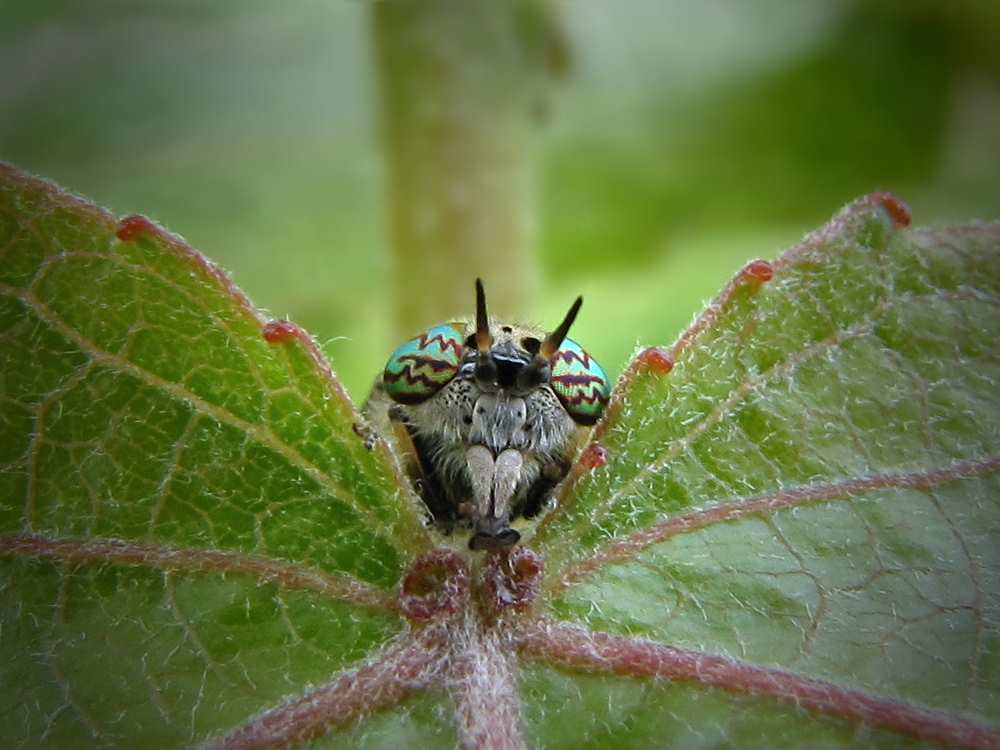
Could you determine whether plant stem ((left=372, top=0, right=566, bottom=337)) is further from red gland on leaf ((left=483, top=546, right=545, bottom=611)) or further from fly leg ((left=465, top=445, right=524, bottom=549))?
red gland on leaf ((left=483, top=546, right=545, bottom=611))

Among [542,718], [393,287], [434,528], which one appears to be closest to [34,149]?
[393,287]

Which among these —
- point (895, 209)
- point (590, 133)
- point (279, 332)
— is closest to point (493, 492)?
point (279, 332)

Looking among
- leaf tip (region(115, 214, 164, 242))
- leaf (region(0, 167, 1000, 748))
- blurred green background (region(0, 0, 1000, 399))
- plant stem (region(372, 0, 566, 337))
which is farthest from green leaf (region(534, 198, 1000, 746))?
blurred green background (region(0, 0, 1000, 399))

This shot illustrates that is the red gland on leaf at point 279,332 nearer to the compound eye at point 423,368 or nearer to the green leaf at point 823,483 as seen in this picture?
the compound eye at point 423,368

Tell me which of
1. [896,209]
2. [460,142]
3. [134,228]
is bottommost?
[134,228]

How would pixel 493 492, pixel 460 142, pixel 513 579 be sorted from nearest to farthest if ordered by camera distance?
pixel 513 579
pixel 493 492
pixel 460 142

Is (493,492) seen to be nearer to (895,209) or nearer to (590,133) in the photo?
(895,209)

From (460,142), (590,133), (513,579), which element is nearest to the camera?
(513,579)

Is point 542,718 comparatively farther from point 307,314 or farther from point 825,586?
point 307,314
